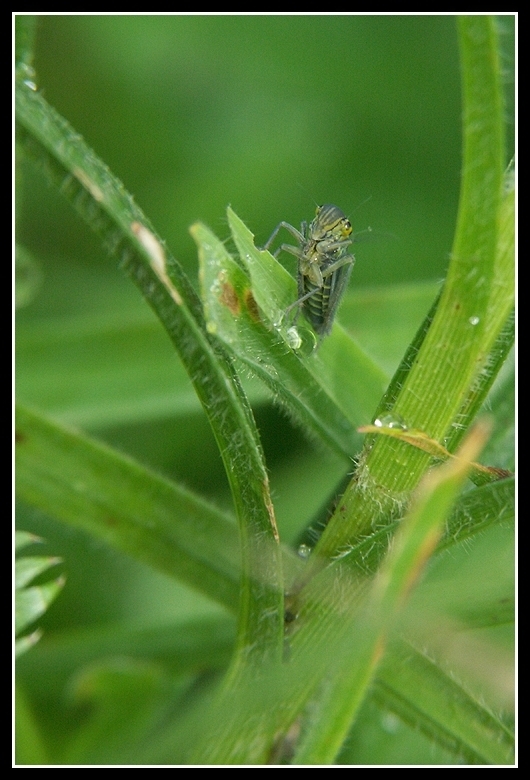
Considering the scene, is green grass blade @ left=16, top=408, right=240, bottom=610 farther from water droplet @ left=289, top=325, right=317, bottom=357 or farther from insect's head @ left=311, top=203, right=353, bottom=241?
insect's head @ left=311, top=203, right=353, bottom=241

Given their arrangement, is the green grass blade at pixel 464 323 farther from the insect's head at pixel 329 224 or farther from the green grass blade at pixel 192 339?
the insect's head at pixel 329 224

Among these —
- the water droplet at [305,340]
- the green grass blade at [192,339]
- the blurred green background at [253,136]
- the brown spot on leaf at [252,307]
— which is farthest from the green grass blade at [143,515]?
the blurred green background at [253,136]

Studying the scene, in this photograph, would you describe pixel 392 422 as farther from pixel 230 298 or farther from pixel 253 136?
pixel 253 136

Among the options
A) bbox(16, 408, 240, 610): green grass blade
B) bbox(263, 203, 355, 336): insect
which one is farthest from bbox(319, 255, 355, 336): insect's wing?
bbox(16, 408, 240, 610): green grass blade

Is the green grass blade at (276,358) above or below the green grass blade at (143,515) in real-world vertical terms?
above

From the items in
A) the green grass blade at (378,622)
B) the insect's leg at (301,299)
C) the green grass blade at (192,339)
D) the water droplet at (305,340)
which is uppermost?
the insect's leg at (301,299)

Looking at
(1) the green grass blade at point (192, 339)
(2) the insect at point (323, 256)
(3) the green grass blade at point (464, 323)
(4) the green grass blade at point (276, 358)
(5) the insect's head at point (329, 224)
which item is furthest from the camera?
(5) the insect's head at point (329, 224)

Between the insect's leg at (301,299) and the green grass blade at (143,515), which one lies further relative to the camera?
the green grass blade at (143,515)
